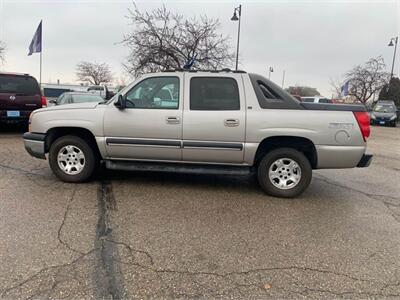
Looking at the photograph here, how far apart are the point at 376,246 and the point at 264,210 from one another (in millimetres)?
1433

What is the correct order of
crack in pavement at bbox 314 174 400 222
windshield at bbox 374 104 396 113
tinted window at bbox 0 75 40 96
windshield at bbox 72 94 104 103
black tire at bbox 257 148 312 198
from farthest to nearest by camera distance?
windshield at bbox 374 104 396 113, windshield at bbox 72 94 104 103, tinted window at bbox 0 75 40 96, black tire at bbox 257 148 312 198, crack in pavement at bbox 314 174 400 222

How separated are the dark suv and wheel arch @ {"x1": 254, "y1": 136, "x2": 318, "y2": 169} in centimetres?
788

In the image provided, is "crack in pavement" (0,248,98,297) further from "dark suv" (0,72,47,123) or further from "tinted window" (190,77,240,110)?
"dark suv" (0,72,47,123)

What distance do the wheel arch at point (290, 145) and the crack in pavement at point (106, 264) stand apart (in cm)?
236

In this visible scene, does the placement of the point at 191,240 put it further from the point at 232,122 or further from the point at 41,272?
the point at 232,122

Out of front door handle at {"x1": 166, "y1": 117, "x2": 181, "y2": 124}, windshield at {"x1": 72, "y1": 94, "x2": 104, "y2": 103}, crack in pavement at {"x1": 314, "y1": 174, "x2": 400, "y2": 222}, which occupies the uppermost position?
windshield at {"x1": 72, "y1": 94, "x2": 104, "y2": 103}

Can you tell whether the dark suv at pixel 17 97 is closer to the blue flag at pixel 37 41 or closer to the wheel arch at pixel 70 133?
the wheel arch at pixel 70 133

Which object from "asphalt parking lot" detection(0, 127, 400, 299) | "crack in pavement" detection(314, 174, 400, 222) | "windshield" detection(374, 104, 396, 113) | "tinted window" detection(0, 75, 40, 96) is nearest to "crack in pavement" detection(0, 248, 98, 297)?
"asphalt parking lot" detection(0, 127, 400, 299)

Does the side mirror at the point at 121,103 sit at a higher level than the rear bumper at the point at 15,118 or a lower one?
higher

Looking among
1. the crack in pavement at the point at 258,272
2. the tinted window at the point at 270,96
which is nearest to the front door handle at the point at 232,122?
the tinted window at the point at 270,96

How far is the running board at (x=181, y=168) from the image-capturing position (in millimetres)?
5331

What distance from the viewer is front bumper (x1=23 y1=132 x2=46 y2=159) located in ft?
18.5

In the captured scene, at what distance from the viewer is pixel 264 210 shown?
4703 millimetres

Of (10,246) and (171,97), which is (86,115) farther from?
(10,246)
